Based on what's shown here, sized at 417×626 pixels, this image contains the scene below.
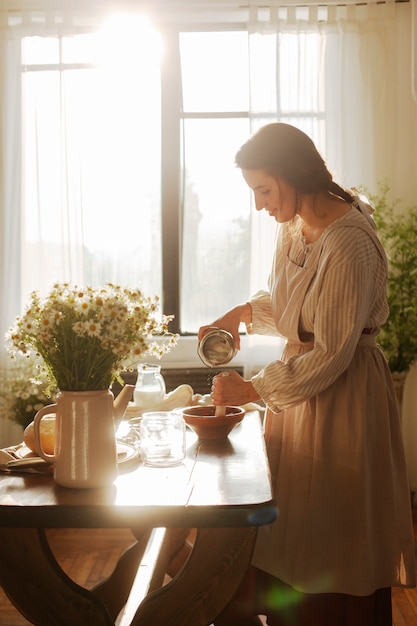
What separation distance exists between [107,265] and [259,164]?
2255 mm

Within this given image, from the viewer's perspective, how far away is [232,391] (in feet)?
5.58

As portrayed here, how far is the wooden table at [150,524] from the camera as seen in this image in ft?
4.17

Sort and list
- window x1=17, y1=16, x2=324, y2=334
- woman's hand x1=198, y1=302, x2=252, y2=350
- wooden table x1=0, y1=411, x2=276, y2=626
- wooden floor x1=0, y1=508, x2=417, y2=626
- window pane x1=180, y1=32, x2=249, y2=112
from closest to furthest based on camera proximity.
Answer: wooden table x1=0, y1=411, x2=276, y2=626
woman's hand x1=198, y1=302, x2=252, y2=350
wooden floor x1=0, y1=508, x2=417, y2=626
window x1=17, y1=16, x2=324, y2=334
window pane x1=180, y1=32, x2=249, y2=112

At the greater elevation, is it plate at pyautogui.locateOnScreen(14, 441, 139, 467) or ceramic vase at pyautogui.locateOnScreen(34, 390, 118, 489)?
ceramic vase at pyautogui.locateOnScreen(34, 390, 118, 489)

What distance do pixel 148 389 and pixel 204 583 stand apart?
917 millimetres

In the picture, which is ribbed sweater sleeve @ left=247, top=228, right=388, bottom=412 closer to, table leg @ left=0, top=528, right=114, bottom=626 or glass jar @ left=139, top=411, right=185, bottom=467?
glass jar @ left=139, top=411, right=185, bottom=467

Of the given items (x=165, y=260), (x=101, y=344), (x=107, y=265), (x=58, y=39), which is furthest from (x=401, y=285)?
(x=101, y=344)

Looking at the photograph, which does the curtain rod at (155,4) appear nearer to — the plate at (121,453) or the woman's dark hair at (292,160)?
the woman's dark hair at (292,160)

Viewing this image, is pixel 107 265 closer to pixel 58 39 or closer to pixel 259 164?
pixel 58 39

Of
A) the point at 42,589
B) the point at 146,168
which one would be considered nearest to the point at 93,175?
the point at 146,168

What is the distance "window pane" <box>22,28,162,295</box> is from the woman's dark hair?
210 cm

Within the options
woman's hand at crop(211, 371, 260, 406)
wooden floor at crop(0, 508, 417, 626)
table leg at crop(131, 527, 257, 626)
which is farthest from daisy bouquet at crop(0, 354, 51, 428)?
table leg at crop(131, 527, 257, 626)

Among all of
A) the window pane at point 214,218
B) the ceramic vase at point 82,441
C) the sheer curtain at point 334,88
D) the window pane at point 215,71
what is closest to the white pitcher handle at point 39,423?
the ceramic vase at point 82,441

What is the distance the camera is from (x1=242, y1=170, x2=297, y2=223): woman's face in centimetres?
175
